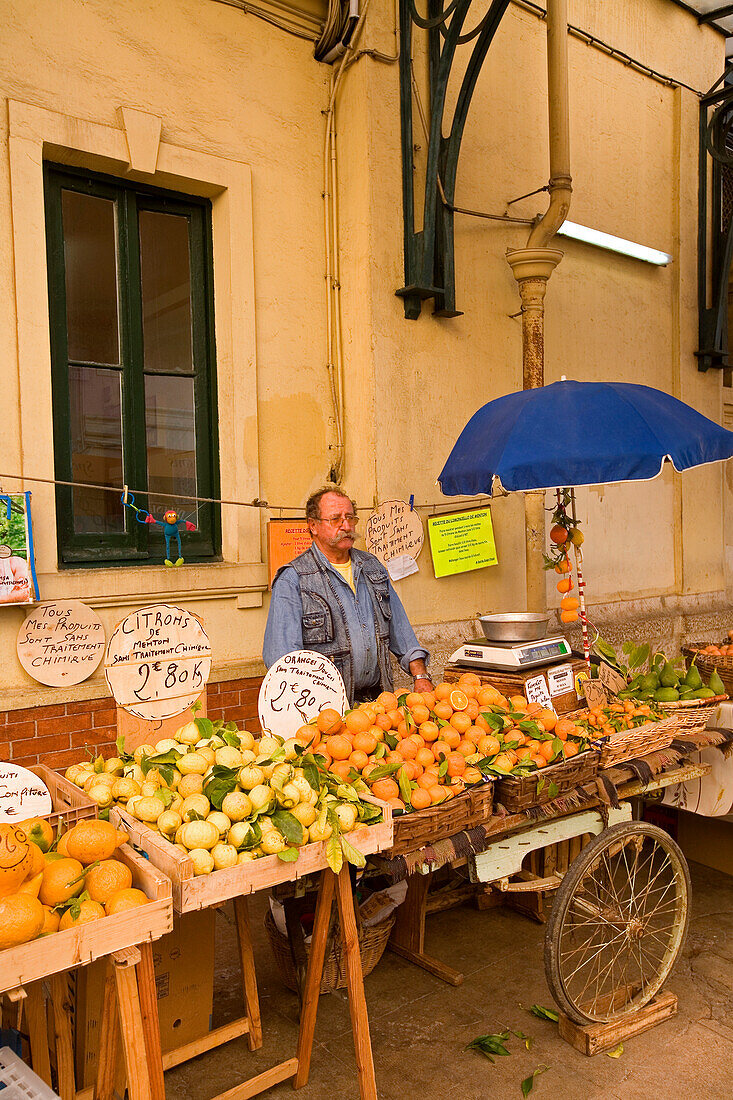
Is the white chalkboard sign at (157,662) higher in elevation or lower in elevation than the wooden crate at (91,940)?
higher

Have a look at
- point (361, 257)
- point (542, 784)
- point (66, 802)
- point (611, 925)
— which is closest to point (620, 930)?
point (611, 925)

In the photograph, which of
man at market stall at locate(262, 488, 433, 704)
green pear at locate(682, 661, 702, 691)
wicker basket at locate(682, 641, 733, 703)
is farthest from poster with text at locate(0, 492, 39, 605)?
wicker basket at locate(682, 641, 733, 703)

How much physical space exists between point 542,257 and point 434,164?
0.92 metres

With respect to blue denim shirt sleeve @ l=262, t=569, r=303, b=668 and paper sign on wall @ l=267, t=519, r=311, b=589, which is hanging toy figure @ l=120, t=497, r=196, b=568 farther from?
blue denim shirt sleeve @ l=262, t=569, r=303, b=668

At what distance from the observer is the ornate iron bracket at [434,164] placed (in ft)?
16.0

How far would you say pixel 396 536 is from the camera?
4969mm

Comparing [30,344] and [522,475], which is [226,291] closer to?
[30,344]

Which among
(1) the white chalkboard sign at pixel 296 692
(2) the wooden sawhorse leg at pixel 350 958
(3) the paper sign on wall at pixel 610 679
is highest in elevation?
(1) the white chalkboard sign at pixel 296 692

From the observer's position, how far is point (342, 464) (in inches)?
198

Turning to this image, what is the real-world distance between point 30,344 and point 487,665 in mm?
2622

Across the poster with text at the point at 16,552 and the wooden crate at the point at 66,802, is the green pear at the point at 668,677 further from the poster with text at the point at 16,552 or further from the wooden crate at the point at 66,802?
the poster with text at the point at 16,552

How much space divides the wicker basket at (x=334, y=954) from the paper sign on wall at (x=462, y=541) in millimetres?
2371

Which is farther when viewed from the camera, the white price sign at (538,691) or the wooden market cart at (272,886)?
the white price sign at (538,691)

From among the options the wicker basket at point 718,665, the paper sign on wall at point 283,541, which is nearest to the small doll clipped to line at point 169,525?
the paper sign on wall at point 283,541
